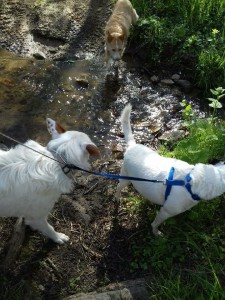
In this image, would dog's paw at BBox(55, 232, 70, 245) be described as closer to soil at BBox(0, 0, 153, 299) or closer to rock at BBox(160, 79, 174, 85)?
soil at BBox(0, 0, 153, 299)

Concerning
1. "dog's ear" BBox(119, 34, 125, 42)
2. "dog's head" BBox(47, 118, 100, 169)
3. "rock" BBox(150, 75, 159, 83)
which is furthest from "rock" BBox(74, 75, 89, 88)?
"dog's head" BBox(47, 118, 100, 169)

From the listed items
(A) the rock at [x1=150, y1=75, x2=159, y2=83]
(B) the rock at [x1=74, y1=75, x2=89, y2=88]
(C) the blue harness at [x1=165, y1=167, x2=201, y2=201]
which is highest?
(C) the blue harness at [x1=165, y1=167, x2=201, y2=201]

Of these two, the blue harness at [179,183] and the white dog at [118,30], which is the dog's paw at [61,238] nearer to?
the blue harness at [179,183]

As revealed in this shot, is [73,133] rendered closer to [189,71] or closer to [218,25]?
[189,71]

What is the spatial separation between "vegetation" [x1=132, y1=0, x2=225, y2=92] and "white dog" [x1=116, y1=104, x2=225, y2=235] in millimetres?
2451

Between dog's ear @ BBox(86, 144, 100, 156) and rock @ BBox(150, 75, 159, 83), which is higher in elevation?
dog's ear @ BBox(86, 144, 100, 156)

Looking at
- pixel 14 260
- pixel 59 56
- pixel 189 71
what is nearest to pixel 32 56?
pixel 59 56

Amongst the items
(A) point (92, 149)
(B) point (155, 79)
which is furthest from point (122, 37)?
(A) point (92, 149)

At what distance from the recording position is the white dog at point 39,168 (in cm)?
270

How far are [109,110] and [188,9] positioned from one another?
2401mm

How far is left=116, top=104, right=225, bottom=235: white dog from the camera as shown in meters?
2.88

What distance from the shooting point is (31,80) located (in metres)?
5.34

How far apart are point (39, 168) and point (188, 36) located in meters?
3.94

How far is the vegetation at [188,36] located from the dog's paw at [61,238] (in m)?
3.09
